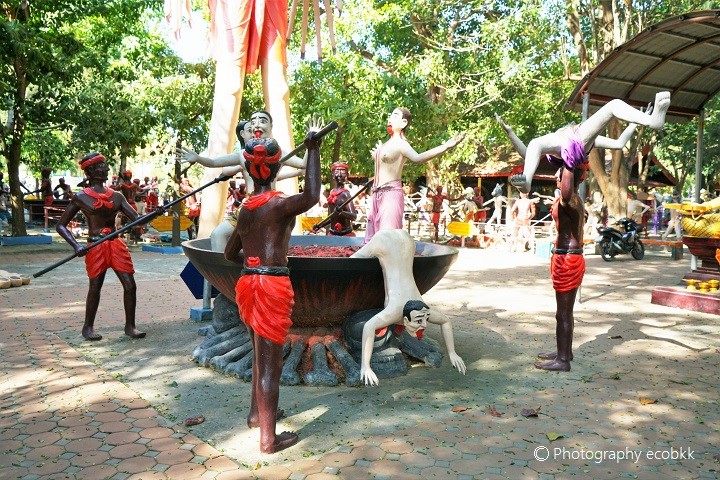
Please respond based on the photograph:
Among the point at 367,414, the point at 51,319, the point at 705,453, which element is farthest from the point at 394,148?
the point at 51,319

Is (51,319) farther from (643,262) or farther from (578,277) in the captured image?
(643,262)

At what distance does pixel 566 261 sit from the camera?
5.26 meters

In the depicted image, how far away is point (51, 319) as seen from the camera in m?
6.95

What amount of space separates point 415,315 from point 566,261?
5.01 feet

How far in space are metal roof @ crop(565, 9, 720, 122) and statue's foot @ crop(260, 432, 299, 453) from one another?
674 centimetres

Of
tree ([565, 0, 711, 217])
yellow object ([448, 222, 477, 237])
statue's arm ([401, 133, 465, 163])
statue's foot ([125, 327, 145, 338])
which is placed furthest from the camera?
yellow object ([448, 222, 477, 237])

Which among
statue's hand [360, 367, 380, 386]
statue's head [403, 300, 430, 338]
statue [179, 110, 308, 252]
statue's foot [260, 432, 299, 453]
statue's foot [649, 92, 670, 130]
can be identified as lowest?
statue's foot [260, 432, 299, 453]

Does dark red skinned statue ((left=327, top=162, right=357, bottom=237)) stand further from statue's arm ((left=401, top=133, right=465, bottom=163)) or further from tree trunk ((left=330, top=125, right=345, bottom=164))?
tree trunk ((left=330, top=125, right=345, bottom=164))

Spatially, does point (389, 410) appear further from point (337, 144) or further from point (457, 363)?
point (337, 144)

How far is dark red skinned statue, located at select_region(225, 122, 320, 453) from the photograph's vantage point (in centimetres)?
357

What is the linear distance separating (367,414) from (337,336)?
120cm

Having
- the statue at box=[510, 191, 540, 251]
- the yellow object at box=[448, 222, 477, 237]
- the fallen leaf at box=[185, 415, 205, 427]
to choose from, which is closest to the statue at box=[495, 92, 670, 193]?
the fallen leaf at box=[185, 415, 205, 427]

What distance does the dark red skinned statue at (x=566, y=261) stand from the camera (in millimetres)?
5180

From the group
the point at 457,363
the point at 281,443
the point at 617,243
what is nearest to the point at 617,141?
the point at 457,363
